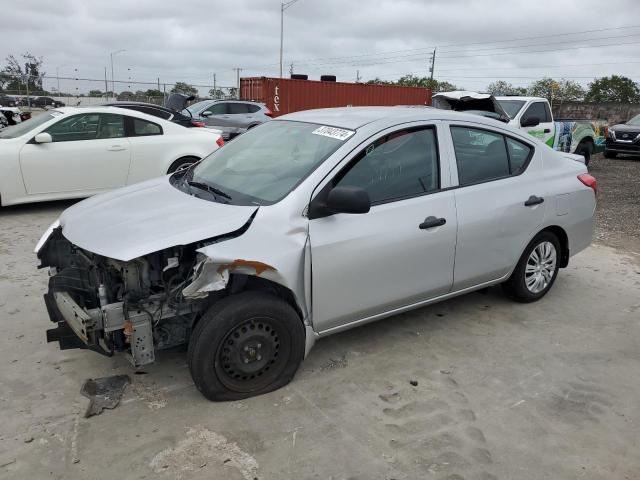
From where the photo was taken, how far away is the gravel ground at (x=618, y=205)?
7.29 meters

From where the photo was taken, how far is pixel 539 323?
14.6ft

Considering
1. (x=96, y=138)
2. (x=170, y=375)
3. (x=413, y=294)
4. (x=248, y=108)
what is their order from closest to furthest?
(x=170, y=375) → (x=413, y=294) → (x=96, y=138) → (x=248, y=108)

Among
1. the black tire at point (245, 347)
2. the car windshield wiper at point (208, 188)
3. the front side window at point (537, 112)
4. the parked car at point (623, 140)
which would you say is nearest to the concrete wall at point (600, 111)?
the parked car at point (623, 140)

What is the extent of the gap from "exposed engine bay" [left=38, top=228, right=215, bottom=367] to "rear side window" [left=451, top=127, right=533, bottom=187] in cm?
206

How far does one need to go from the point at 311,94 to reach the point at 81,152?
529 inches

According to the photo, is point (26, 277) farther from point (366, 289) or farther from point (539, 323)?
point (539, 323)

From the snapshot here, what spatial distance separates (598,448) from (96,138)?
7.09 m

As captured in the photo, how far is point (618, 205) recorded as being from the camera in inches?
376

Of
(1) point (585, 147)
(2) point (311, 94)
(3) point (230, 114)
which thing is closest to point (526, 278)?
(1) point (585, 147)

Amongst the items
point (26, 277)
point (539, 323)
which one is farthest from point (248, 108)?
point (539, 323)

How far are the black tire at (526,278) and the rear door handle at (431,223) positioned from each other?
1.15 m

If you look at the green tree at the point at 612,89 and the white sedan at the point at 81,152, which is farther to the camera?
the green tree at the point at 612,89

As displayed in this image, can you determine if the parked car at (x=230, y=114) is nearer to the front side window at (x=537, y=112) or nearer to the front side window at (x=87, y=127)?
the front side window at (x=537, y=112)

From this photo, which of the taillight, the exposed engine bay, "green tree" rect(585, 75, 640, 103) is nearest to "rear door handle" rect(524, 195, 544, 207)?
the taillight
